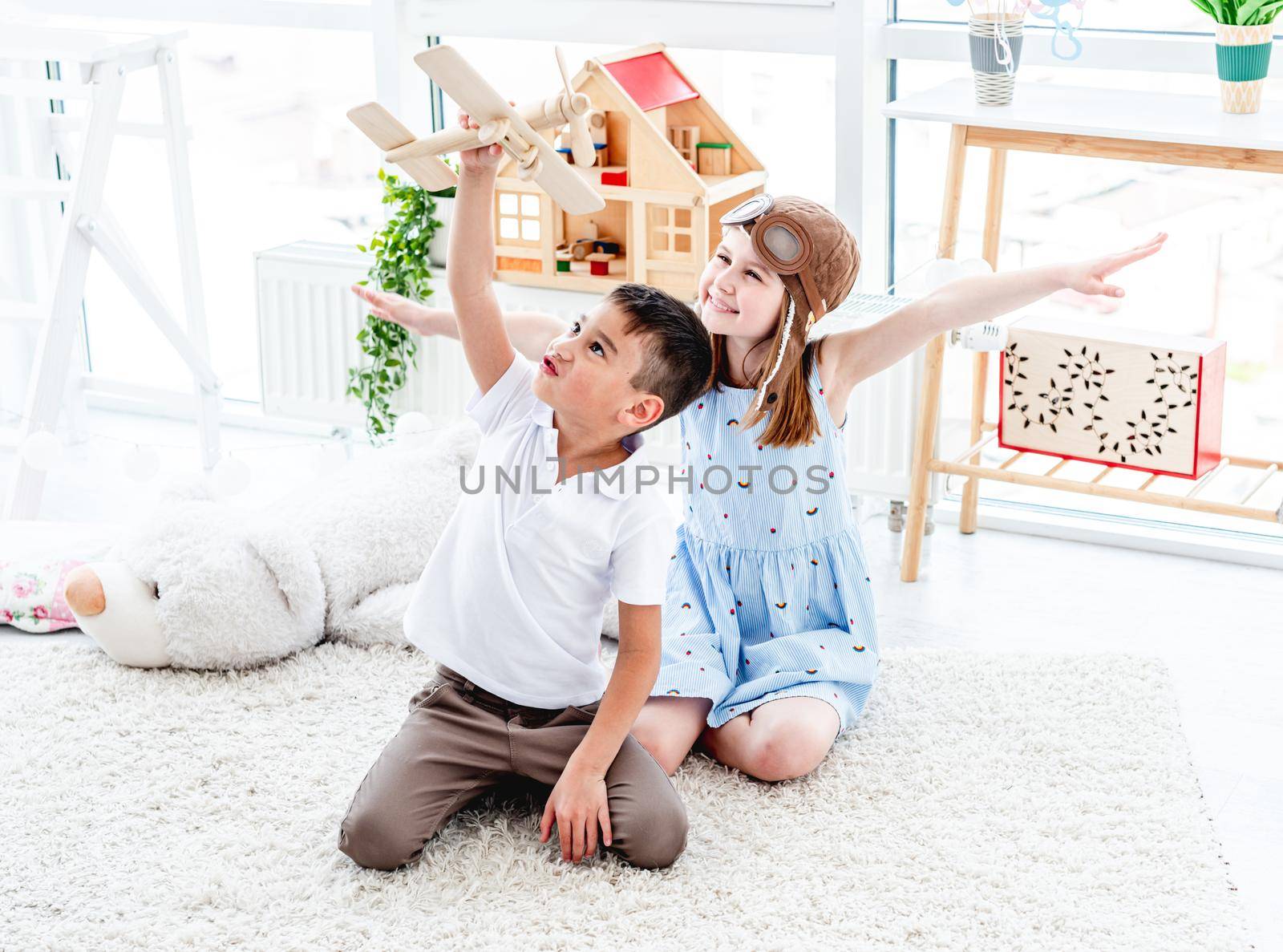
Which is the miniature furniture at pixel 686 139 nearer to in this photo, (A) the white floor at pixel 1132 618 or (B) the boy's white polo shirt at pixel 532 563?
(A) the white floor at pixel 1132 618

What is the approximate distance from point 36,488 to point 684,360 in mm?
1386

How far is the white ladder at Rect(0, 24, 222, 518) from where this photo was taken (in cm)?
235

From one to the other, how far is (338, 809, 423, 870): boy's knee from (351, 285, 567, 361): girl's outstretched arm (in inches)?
20.3

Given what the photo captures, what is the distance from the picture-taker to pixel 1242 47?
1.92m

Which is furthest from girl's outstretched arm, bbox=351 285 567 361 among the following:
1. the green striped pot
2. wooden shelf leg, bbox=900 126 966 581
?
the green striped pot

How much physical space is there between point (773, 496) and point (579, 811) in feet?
1.57

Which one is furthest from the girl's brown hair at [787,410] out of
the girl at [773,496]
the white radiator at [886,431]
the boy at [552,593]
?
the white radiator at [886,431]

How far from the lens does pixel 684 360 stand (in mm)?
1497

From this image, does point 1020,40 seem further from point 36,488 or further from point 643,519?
point 36,488

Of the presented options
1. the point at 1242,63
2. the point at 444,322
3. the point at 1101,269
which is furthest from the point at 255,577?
the point at 1242,63

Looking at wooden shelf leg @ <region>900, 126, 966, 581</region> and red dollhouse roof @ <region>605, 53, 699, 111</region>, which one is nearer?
wooden shelf leg @ <region>900, 126, 966, 581</region>

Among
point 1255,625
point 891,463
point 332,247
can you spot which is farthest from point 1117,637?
point 332,247
